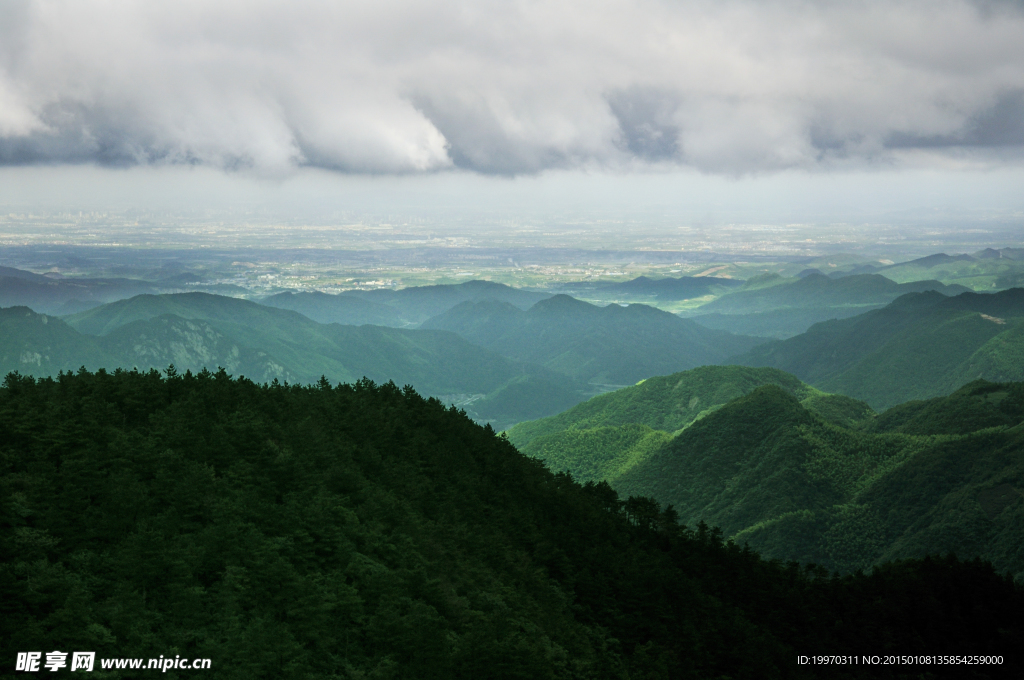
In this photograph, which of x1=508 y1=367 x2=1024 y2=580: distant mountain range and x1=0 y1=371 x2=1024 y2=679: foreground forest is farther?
x1=508 y1=367 x2=1024 y2=580: distant mountain range

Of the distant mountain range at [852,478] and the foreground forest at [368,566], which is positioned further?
the distant mountain range at [852,478]

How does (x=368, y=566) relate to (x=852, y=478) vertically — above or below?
above

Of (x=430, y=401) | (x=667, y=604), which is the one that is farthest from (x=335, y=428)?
(x=667, y=604)

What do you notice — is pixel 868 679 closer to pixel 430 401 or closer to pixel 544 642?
pixel 544 642

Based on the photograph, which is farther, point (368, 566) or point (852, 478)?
point (852, 478)
